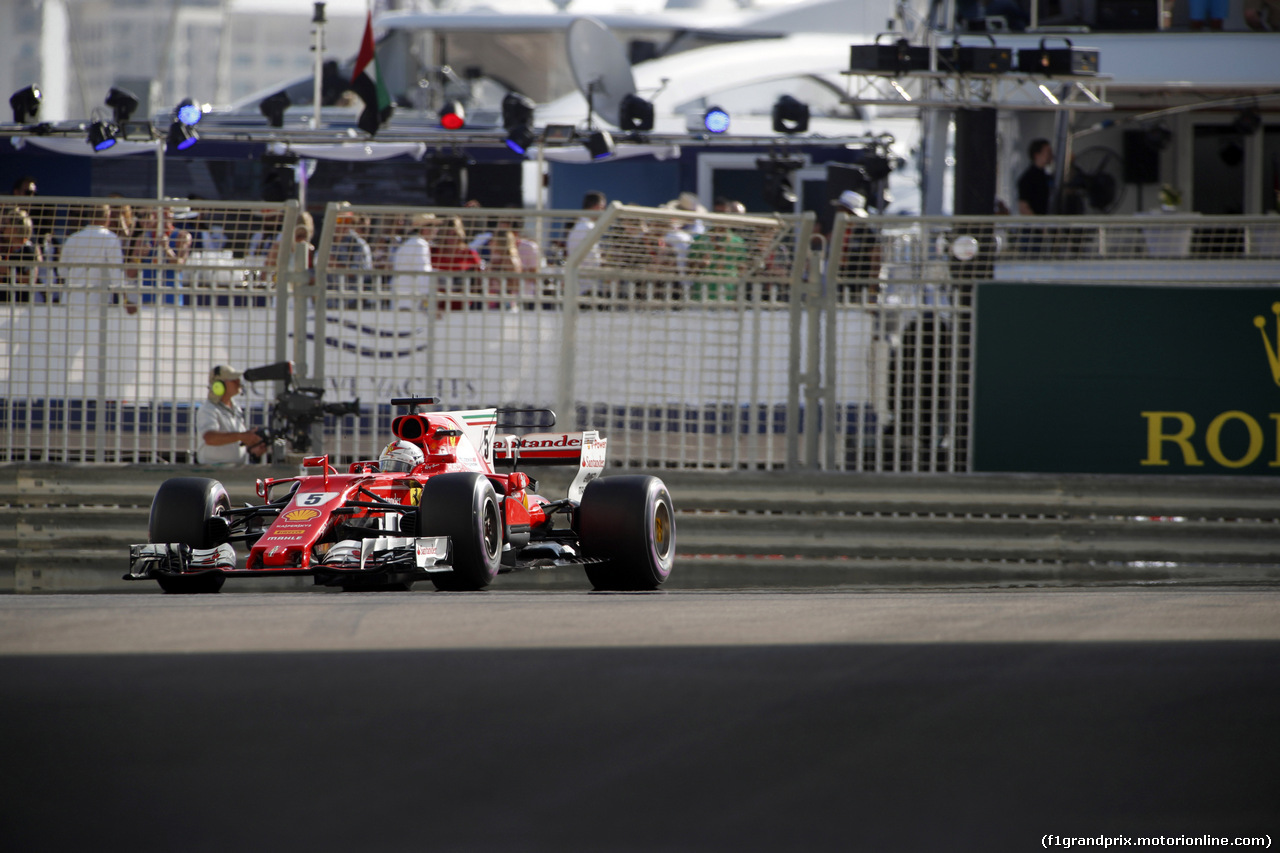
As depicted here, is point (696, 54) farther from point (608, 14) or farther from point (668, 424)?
point (668, 424)

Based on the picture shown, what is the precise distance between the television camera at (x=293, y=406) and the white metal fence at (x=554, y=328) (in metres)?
0.16

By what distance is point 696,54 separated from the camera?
25.1m

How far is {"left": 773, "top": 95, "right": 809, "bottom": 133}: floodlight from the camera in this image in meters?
16.9

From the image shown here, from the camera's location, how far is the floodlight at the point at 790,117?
55.3 feet

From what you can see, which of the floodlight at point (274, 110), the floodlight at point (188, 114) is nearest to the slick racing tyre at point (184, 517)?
the floodlight at point (188, 114)

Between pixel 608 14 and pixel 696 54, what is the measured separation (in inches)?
148

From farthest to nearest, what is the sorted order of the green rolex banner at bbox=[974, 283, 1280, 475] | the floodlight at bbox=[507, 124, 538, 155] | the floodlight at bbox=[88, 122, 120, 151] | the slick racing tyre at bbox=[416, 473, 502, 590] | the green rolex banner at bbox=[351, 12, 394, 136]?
1. the floodlight at bbox=[507, 124, 538, 155]
2. the green rolex banner at bbox=[351, 12, 394, 136]
3. the floodlight at bbox=[88, 122, 120, 151]
4. the green rolex banner at bbox=[974, 283, 1280, 475]
5. the slick racing tyre at bbox=[416, 473, 502, 590]

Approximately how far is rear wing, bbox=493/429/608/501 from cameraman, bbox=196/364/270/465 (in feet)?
4.63

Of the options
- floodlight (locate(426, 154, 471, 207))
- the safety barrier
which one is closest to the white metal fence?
the safety barrier

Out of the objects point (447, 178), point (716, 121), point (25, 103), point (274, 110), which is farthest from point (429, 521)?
point (25, 103)

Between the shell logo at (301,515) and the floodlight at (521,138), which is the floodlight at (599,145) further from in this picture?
the shell logo at (301,515)

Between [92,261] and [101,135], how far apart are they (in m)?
8.94

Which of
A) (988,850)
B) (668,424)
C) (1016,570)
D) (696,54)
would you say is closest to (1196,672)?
(988,850)

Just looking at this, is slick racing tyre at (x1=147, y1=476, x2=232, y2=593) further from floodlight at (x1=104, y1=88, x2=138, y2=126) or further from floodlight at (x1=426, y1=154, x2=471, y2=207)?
floodlight at (x1=426, y1=154, x2=471, y2=207)
